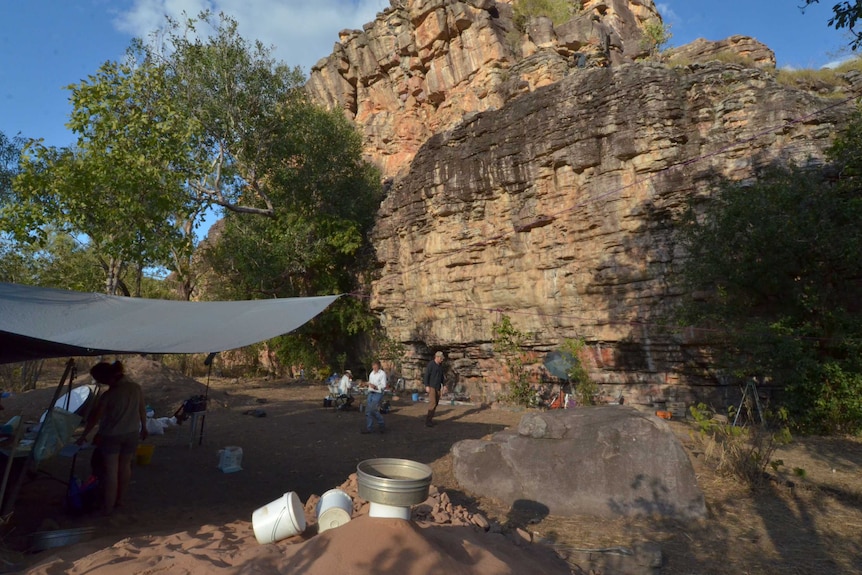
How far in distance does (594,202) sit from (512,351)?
484cm

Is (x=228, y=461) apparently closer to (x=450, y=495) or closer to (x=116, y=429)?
(x=116, y=429)

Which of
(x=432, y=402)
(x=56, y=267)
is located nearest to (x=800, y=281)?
(x=432, y=402)

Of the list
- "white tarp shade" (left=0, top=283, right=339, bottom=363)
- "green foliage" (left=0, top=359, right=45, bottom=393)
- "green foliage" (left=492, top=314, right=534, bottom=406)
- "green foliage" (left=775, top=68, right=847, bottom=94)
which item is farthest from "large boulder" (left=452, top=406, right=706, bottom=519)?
"green foliage" (left=0, top=359, right=45, bottom=393)

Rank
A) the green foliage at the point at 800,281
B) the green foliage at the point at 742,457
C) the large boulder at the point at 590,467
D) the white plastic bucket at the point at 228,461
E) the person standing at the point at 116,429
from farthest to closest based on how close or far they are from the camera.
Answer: the green foliage at the point at 800,281
the white plastic bucket at the point at 228,461
the green foliage at the point at 742,457
the large boulder at the point at 590,467
the person standing at the point at 116,429

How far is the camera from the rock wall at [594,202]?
11820 mm

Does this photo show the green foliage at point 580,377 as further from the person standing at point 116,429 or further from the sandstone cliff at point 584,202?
the person standing at point 116,429

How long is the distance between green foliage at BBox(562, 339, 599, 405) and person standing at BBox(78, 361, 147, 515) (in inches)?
389

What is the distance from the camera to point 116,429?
529 cm

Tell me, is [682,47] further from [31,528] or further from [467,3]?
[31,528]

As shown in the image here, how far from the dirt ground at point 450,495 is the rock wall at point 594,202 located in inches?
142

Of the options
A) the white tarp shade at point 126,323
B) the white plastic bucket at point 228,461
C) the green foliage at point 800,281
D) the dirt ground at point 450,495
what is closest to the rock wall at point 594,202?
the green foliage at point 800,281

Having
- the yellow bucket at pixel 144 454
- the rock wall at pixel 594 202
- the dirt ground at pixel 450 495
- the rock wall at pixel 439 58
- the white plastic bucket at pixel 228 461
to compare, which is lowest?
the dirt ground at pixel 450 495

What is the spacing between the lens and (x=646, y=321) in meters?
12.4

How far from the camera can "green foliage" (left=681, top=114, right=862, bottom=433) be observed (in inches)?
345
